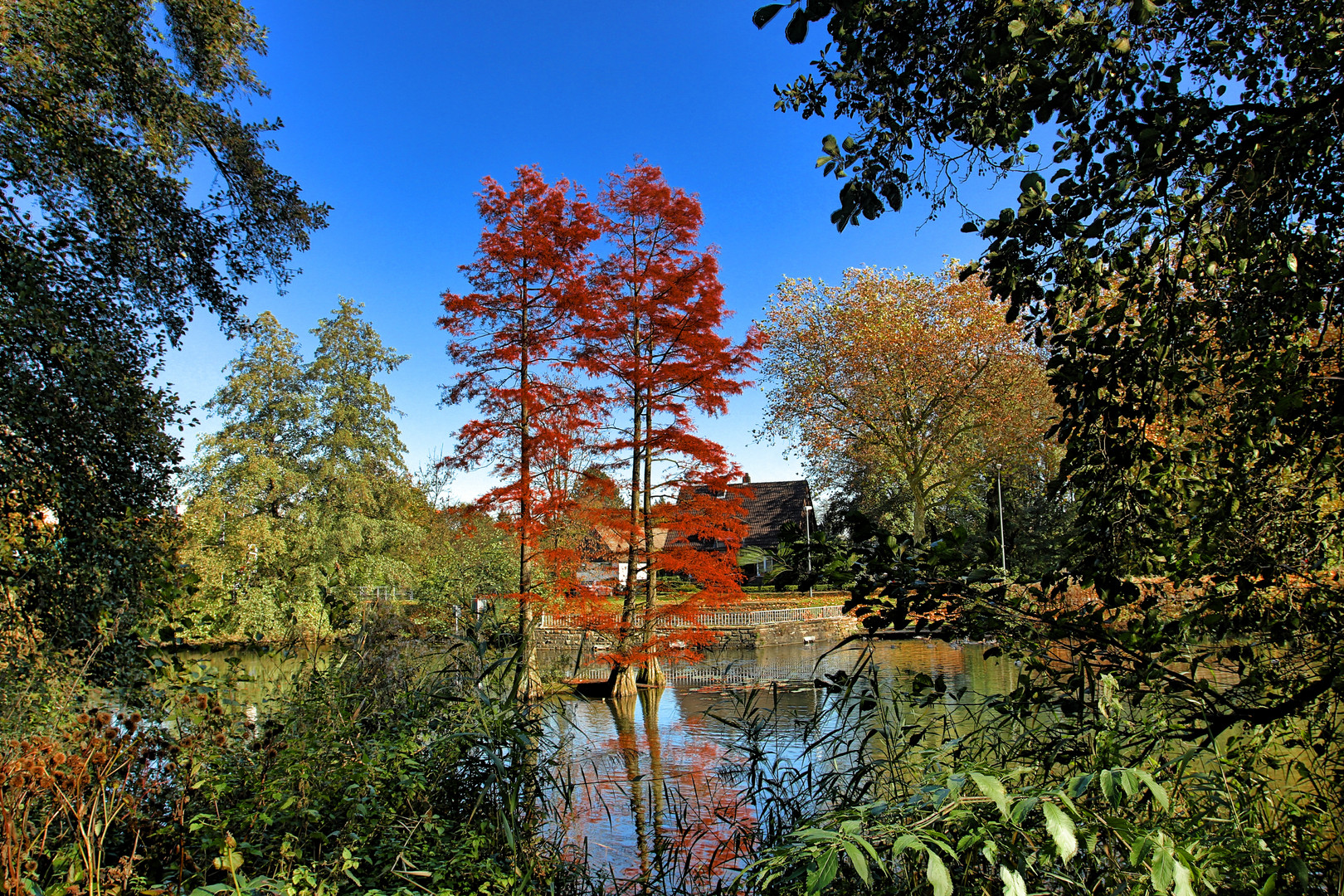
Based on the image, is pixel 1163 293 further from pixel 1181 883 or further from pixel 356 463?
pixel 356 463

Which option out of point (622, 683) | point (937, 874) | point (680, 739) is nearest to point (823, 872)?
point (937, 874)

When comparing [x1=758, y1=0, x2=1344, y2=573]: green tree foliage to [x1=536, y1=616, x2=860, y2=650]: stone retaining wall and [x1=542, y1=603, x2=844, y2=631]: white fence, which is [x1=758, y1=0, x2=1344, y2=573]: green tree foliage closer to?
[x1=536, y1=616, x2=860, y2=650]: stone retaining wall

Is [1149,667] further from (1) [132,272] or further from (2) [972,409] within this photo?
(2) [972,409]

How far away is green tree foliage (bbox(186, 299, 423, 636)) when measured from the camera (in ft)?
72.8

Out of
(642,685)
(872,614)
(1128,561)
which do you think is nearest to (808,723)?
(872,614)

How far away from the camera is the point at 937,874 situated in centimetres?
124

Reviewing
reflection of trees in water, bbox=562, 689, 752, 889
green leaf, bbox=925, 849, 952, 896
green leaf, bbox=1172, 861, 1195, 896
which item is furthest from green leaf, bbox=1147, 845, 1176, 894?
reflection of trees in water, bbox=562, 689, 752, 889

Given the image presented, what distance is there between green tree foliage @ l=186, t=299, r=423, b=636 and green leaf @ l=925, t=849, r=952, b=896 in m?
22.5

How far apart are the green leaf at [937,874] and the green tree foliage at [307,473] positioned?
73.9 feet

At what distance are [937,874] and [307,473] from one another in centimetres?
2716

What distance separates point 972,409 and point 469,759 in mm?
24558

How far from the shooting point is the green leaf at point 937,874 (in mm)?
1234

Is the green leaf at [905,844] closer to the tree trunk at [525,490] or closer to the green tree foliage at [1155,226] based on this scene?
the green tree foliage at [1155,226]

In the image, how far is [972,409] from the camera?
2566 cm
